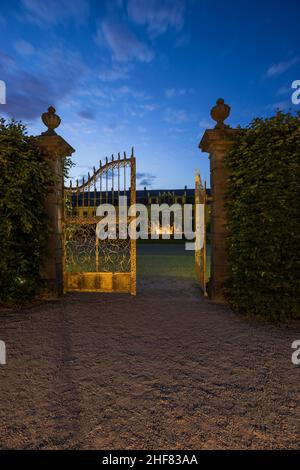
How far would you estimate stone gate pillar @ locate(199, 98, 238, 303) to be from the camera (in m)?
5.66

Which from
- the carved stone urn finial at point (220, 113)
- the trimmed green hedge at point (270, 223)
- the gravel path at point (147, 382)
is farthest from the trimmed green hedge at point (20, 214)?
the trimmed green hedge at point (270, 223)

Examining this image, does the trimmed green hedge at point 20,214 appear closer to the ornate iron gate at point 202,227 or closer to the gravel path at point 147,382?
the gravel path at point 147,382

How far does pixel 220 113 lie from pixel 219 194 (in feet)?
5.27

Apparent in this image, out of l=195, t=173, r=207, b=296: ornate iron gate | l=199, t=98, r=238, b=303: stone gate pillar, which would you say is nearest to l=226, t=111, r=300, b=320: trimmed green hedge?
l=199, t=98, r=238, b=303: stone gate pillar

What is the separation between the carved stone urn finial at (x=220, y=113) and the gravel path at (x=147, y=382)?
3674 mm

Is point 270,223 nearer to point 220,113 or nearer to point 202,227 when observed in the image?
point 202,227

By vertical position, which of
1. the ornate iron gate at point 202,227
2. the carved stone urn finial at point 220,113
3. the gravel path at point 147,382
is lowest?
the gravel path at point 147,382

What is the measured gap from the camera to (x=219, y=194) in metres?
5.73

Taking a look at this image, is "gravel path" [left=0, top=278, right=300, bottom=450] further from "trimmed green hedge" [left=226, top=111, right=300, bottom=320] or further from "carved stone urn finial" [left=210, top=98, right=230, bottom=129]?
"carved stone urn finial" [left=210, top=98, right=230, bottom=129]

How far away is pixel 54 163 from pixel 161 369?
482 centimetres

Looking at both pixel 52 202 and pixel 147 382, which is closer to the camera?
pixel 147 382

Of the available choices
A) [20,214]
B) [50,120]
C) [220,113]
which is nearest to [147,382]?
[20,214]

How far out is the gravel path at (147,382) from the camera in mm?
2062
